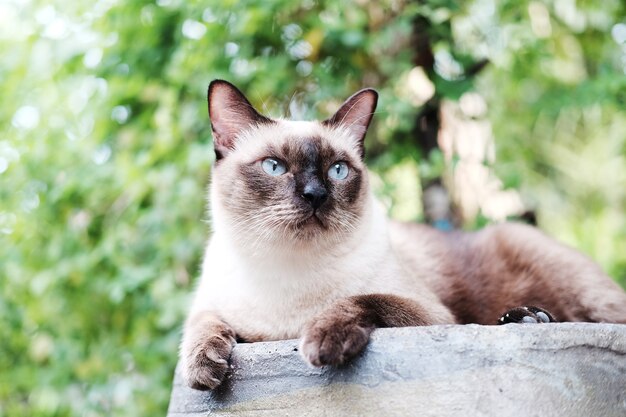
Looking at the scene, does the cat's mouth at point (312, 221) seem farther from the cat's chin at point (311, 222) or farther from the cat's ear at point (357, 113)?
the cat's ear at point (357, 113)

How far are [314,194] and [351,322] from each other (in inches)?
17.0

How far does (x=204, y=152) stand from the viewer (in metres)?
3.10

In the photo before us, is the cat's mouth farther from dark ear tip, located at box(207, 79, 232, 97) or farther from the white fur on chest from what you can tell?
dark ear tip, located at box(207, 79, 232, 97)

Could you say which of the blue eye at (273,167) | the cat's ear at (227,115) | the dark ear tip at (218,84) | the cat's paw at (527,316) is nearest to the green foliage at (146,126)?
the cat's ear at (227,115)

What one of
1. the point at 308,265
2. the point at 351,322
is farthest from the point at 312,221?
the point at 351,322

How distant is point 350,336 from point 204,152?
5.57ft

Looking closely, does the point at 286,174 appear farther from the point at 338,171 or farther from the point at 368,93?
the point at 368,93

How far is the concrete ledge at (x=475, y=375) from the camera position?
1.56 m

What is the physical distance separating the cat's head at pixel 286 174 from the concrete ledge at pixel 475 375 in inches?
17.6

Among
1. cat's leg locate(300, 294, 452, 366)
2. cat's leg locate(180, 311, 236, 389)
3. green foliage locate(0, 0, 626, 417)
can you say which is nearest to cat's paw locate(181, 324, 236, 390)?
cat's leg locate(180, 311, 236, 389)

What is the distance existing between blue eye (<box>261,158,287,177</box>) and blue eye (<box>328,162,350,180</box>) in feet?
0.52

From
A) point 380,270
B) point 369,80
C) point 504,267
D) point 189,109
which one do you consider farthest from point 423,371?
point 369,80

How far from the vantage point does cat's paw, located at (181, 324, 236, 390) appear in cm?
179

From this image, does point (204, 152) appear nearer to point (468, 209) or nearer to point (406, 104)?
point (406, 104)
